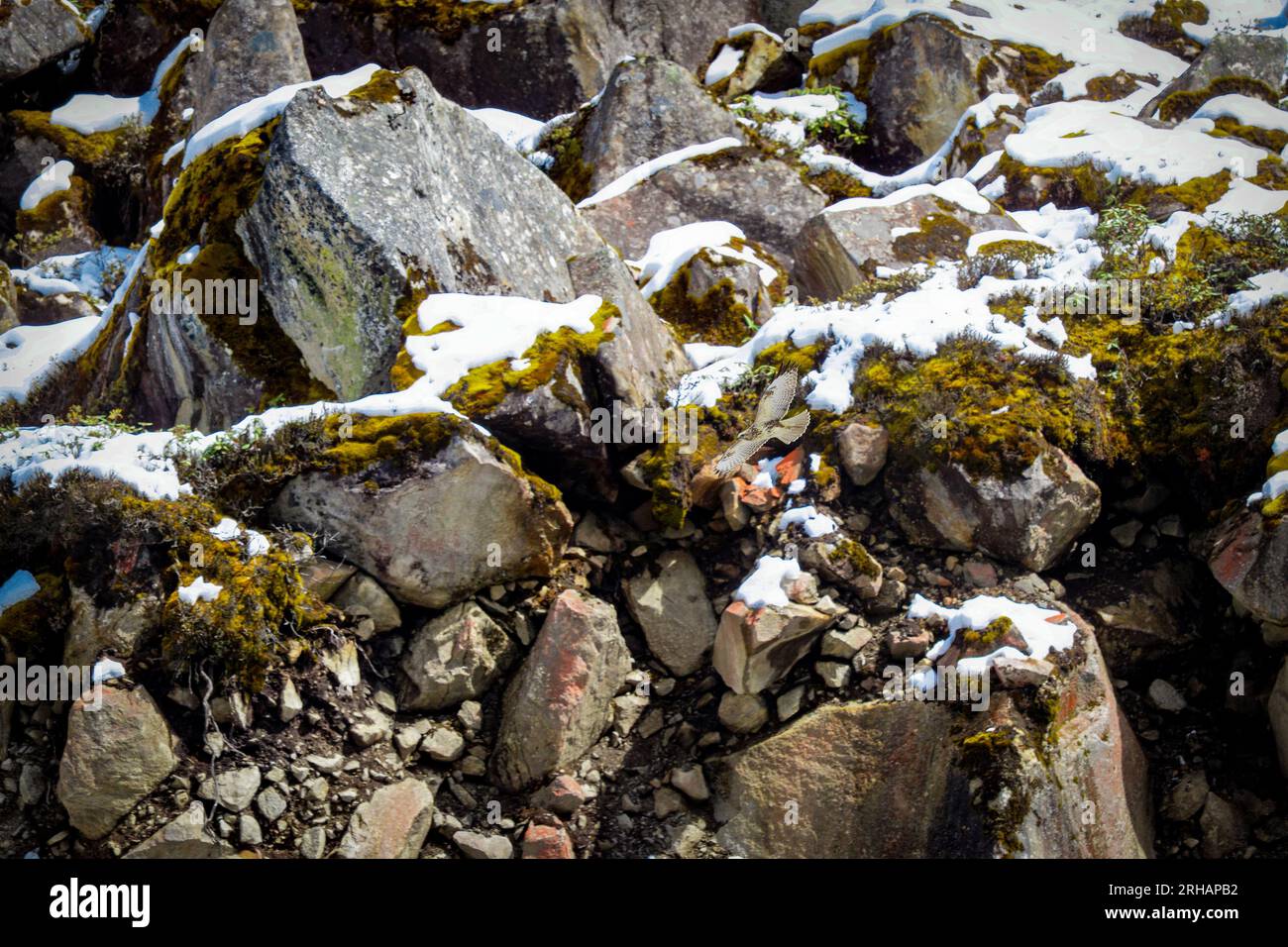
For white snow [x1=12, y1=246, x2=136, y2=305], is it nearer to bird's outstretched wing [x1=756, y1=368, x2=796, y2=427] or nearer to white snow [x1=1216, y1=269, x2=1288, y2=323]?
bird's outstretched wing [x1=756, y1=368, x2=796, y2=427]

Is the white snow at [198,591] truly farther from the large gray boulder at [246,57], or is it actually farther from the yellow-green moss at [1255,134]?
the yellow-green moss at [1255,134]

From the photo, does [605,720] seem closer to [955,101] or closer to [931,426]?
[931,426]

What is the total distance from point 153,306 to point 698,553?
5263mm

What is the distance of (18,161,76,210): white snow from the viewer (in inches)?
535

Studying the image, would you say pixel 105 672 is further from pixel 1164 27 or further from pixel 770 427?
pixel 1164 27

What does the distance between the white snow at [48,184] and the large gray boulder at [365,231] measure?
7.16m

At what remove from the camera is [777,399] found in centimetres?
830

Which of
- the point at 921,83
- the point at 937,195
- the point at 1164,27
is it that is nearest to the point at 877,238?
the point at 937,195

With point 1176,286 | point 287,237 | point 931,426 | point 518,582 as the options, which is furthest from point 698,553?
point 1176,286

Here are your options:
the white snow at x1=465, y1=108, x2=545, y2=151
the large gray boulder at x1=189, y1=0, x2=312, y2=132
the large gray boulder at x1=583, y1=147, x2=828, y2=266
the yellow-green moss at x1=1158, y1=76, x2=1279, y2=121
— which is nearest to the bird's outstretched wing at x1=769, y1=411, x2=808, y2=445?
the large gray boulder at x1=583, y1=147, x2=828, y2=266

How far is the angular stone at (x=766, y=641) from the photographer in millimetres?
6910

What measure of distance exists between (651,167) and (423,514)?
Result: 6737mm

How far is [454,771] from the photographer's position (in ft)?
22.2

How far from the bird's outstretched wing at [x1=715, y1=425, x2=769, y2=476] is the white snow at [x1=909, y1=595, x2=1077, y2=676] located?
1.73m
